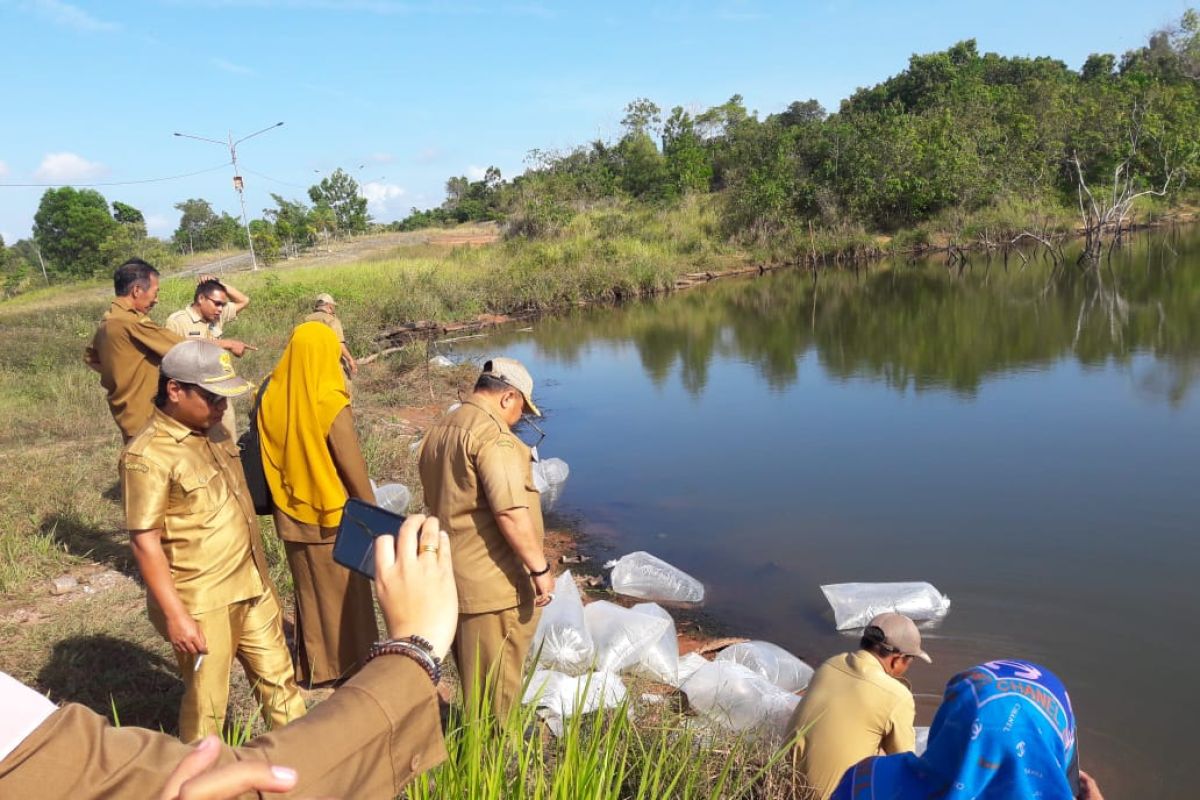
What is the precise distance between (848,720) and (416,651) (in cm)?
189

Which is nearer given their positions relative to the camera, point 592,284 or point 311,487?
point 311,487

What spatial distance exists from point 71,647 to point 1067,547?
575 cm

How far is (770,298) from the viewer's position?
19.3 meters

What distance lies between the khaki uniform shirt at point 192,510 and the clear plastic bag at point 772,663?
2.31 meters

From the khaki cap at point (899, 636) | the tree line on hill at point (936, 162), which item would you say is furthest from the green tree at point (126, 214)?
the khaki cap at point (899, 636)

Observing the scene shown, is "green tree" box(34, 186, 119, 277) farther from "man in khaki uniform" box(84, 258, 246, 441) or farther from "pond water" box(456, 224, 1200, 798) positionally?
"man in khaki uniform" box(84, 258, 246, 441)

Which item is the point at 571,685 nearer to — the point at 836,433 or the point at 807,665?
the point at 807,665

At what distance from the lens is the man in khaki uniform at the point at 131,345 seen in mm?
3934

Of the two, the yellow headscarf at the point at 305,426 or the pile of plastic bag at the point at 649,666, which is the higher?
the yellow headscarf at the point at 305,426

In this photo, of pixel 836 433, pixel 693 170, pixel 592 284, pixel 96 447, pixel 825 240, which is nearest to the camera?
pixel 96 447

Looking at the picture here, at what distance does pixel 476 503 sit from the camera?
2.60m

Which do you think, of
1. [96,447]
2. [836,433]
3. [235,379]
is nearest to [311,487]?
[235,379]

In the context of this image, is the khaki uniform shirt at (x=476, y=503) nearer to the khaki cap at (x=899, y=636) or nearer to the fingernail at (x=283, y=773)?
the khaki cap at (x=899, y=636)

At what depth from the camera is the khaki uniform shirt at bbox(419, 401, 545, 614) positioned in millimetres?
2535
